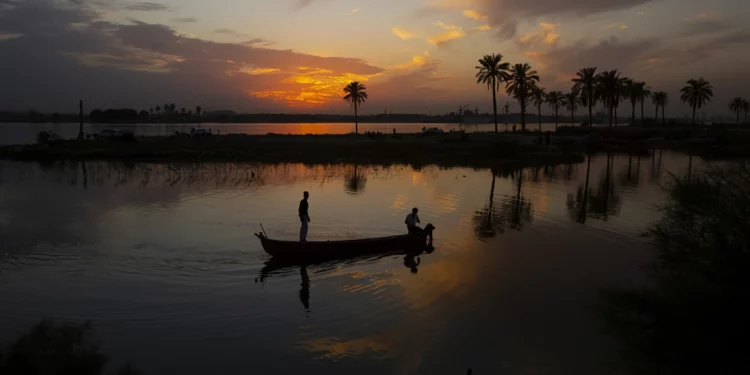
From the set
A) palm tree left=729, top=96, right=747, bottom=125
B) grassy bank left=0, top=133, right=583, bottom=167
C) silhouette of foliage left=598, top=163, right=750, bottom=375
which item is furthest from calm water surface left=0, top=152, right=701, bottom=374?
palm tree left=729, top=96, right=747, bottom=125

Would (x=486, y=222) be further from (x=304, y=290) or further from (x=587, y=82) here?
(x=587, y=82)

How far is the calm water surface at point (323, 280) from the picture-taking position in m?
11.2

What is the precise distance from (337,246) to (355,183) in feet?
67.5

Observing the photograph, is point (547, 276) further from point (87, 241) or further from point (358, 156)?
point (358, 156)

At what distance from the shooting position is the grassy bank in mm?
56219

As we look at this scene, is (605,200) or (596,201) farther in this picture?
(605,200)

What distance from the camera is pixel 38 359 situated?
9414 mm

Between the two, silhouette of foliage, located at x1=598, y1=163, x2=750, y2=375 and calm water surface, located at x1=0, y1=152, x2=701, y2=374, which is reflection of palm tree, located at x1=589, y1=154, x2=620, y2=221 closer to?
calm water surface, located at x1=0, y1=152, x2=701, y2=374

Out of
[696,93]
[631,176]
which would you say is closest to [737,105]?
[696,93]

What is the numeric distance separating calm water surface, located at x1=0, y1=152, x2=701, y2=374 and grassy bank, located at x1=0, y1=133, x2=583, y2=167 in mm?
23551

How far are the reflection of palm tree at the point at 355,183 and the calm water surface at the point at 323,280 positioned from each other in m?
1.40

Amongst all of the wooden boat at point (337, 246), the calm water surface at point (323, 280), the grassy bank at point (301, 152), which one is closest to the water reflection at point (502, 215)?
the calm water surface at point (323, 280)

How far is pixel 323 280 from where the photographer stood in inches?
628

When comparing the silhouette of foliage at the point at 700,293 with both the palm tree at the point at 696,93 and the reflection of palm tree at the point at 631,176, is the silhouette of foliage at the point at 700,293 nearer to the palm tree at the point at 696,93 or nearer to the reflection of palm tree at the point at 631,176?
the reflection of palm tree at the point at 631,176
